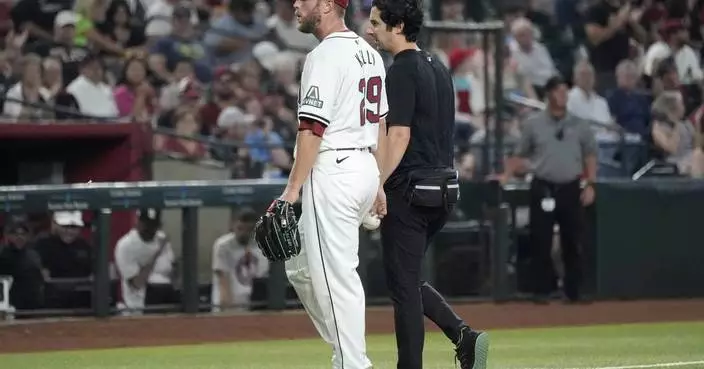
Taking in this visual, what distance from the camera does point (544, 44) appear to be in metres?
19.8

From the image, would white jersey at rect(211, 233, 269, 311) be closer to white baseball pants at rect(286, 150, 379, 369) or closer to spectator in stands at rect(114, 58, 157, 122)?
spectator in stands at rect(114, 58, 157, 122)

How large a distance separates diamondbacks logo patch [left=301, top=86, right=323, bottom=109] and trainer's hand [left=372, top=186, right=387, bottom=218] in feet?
1.94

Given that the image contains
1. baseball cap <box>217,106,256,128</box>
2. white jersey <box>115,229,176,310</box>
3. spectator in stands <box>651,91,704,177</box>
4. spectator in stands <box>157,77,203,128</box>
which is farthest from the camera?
spectator in stands <box>651,91,704,177</box>

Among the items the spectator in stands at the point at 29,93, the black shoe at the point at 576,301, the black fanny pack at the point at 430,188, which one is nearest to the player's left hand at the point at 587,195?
the black shoe at the point at 576,301

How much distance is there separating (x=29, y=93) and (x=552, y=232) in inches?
201

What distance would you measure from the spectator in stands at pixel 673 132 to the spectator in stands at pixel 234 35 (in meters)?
4.65

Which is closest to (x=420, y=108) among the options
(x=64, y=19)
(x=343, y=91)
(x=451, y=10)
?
(x=343, y=91)

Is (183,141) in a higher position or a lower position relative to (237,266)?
higher

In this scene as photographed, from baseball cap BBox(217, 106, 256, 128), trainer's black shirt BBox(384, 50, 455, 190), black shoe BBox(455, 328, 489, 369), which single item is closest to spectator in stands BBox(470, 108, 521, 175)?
baseball cap BBox(217, 106, 256, 128)

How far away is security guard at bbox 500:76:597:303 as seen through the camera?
1404 cm

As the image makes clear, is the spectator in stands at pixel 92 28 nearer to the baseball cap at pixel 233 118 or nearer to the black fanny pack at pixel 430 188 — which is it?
the baseball cap at pixel 233 118

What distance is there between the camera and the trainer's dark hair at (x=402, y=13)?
708cm

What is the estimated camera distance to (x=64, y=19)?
15664mm

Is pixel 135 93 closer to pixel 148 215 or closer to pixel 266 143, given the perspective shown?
pixel 266 143
